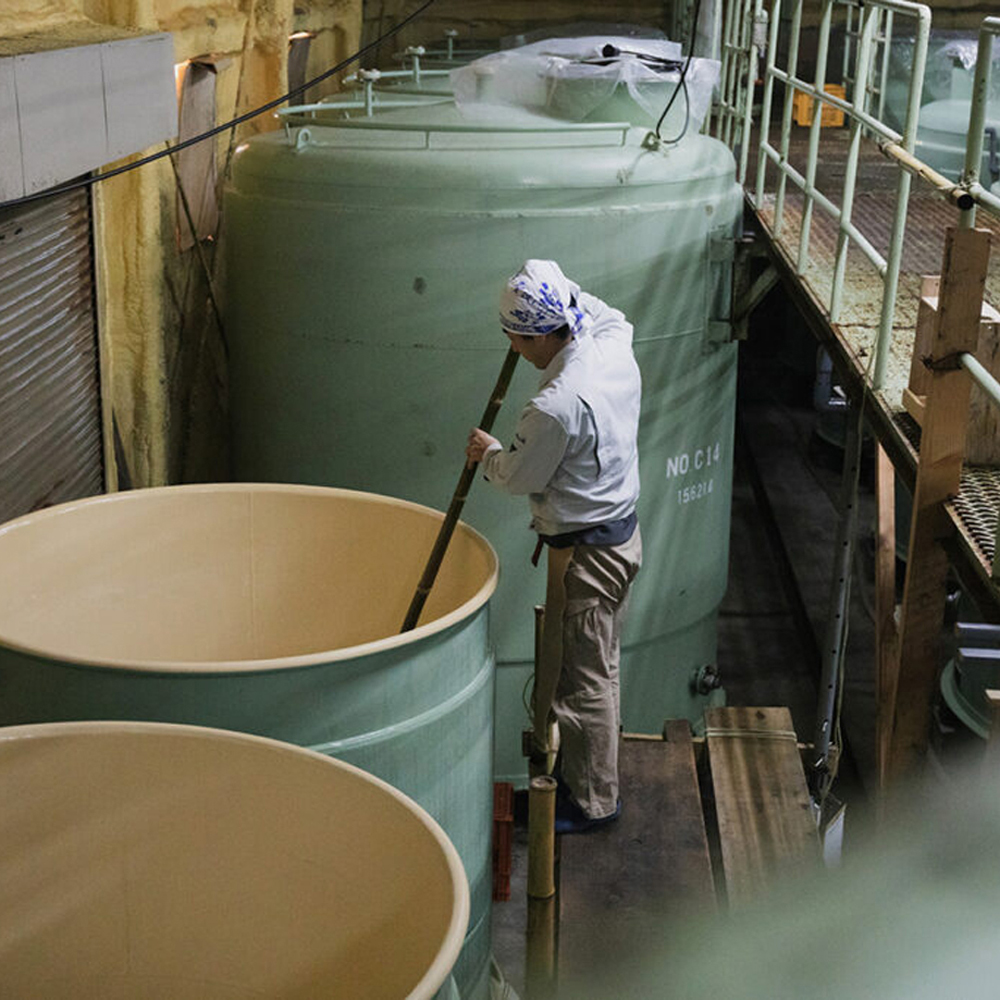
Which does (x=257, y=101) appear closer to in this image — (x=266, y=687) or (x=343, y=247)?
(x=343, y=247)

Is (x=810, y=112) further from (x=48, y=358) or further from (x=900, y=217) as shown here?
(x=48, y=358)

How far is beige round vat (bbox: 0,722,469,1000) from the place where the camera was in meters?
2.78

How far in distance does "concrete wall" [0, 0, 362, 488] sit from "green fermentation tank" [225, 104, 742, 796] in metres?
0.32

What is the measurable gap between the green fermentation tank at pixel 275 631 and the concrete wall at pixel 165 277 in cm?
138

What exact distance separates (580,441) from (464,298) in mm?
1446

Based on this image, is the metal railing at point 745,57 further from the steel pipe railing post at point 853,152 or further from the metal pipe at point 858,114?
the steel pipe railing post at point 853,152

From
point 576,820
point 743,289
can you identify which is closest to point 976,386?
point 576,820

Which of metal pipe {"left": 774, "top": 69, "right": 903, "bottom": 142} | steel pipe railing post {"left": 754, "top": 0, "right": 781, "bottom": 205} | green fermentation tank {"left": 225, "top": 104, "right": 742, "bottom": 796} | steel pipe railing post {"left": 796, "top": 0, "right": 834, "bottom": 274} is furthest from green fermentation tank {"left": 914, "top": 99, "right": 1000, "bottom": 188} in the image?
metal pipe {"left": 774, "top": 69, "right": 903, "bottom": 142}

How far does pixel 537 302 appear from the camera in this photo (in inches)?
180

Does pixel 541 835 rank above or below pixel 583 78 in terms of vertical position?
below

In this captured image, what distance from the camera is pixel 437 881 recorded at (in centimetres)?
258

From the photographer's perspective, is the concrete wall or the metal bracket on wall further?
the metal bracket on wall

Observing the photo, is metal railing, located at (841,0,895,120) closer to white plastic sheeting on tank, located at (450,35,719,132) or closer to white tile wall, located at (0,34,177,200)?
white plastic sheeting on tank, located at (450,35,719,132)

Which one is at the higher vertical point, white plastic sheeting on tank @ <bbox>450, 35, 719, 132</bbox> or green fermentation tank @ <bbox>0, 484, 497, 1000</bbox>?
white plastic sheeting on tank @ <bbox>450, 35, 719, 132</bbox>
